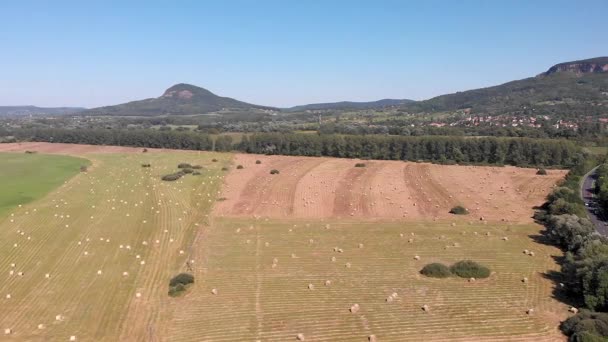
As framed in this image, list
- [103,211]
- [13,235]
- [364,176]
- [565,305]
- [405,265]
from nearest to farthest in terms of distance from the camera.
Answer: [565,305], [405,265], [13,235], [103,211], [364,176]

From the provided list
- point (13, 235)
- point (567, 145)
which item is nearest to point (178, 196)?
point (13, 235)

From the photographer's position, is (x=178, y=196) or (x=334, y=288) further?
(x=178, y=196)

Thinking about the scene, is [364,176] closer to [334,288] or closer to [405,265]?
[405,265]

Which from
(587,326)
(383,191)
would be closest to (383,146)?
(383,191)

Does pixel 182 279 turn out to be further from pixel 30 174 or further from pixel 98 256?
pixel 30 174

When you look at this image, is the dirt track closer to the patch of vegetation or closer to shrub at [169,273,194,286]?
shrub at [169,273,194,286]

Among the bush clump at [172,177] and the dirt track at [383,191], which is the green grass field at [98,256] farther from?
the dirt track at [383,191]
